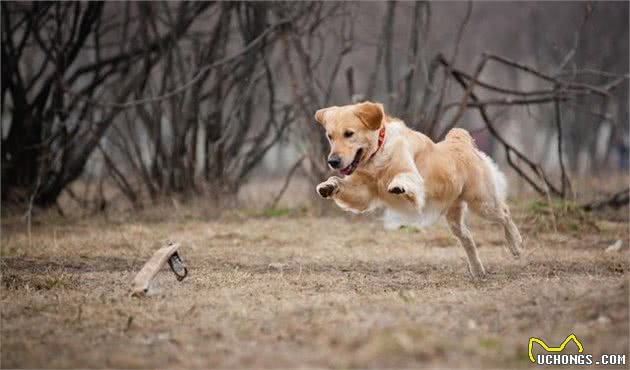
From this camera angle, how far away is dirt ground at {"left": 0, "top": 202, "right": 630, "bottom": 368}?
4.32 metres

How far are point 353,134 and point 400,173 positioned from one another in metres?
0.45

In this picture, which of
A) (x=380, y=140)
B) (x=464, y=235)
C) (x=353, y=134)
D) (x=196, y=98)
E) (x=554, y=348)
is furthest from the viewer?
(x=196, y=98)

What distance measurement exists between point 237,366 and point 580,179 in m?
13.0

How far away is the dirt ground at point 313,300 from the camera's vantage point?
432 centimetres

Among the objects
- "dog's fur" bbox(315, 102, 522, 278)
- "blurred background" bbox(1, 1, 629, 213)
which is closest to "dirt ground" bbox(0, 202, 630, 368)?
"dog's fur" bbox(315, 102, 522, 278)

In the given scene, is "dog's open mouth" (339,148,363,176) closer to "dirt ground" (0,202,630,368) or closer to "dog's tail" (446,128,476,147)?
"dirt ground" (0,202,630,368)

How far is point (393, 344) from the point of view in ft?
13.8

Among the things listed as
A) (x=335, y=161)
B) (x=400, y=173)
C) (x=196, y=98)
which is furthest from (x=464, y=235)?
(x=196, y=98)

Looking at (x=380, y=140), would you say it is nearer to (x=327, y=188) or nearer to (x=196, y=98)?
(x=327, y=188)

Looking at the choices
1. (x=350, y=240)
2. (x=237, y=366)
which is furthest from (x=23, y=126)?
(x=237, y=366)

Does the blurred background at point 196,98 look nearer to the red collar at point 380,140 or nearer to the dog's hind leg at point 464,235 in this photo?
the dog's hind leg at point 464,235

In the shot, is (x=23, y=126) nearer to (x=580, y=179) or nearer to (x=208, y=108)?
(x=208, y=108)

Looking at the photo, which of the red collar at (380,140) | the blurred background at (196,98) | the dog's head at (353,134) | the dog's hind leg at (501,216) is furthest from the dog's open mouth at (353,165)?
the blurred background at (196,98)

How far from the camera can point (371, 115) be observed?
6.64m
